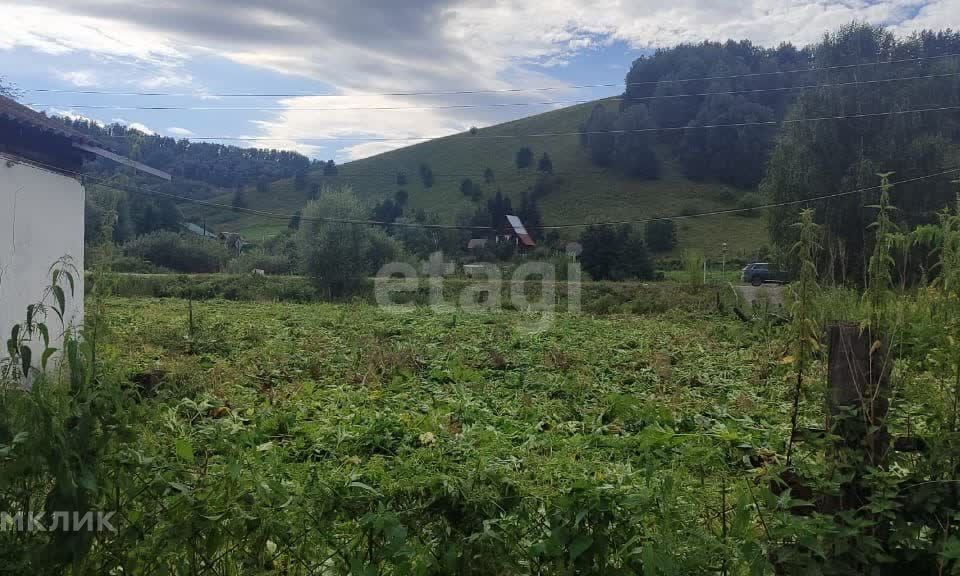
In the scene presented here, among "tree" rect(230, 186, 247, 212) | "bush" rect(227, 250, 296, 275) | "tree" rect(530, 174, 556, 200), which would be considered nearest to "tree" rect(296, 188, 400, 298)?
"bush" rect(227, 250, 296, 275)

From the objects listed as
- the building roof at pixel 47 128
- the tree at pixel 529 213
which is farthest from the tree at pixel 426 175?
the building roof at pixel 47 128

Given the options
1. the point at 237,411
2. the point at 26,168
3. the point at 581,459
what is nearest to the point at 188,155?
the point at 26,168

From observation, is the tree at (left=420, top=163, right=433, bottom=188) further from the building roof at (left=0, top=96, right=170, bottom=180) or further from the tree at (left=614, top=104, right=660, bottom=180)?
the building roof at (left=0, top=96, right=170, bottom=180)

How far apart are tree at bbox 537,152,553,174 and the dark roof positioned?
169 feet

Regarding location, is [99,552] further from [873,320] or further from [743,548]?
[873,320]

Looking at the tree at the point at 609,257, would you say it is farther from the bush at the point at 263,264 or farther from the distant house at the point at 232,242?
the distant house at the point at 232,242

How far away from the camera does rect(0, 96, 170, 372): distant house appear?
6.61 meters

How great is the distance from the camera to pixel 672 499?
209cm

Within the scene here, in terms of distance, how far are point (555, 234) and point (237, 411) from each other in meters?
36.2

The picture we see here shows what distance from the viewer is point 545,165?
58.1 m

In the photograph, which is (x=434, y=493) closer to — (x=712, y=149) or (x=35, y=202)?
(x=35, y=202)

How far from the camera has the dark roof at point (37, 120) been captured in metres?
6.78

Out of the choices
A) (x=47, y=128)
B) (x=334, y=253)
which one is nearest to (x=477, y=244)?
(x=334, y=253)

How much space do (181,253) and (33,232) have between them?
29.3 metres
